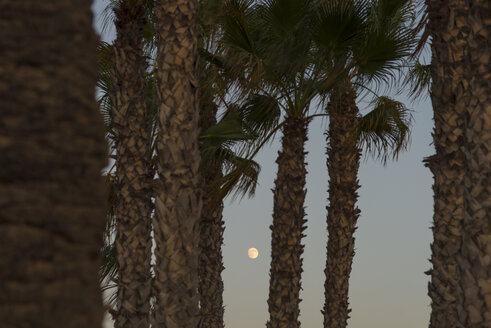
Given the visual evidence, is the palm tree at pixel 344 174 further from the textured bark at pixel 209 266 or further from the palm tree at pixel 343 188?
the textured bark at pixel 209 266

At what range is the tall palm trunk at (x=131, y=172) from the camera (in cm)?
1216

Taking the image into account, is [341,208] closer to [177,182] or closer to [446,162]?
[446,162]

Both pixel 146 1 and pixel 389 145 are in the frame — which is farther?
pixel 389 145

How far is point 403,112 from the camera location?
17812mm

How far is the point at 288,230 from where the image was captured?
14484 mm

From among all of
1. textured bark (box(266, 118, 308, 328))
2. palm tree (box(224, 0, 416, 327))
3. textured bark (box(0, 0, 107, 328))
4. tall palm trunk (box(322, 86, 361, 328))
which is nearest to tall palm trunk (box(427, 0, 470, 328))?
palm tree (box(224, 0, 416, 327))

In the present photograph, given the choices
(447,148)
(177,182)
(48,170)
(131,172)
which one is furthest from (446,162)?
Result: (48,170)

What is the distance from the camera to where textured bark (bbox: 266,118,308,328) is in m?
14.5

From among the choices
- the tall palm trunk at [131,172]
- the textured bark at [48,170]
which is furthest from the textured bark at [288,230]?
the textured bark at [48,170]

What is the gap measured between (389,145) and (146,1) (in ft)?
28.1

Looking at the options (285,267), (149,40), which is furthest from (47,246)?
(149,40)

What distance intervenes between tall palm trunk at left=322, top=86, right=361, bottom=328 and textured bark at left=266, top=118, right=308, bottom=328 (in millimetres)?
4331

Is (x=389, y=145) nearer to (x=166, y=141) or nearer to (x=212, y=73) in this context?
(x=212, y=73)

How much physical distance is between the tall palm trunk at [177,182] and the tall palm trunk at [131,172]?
10.4 feet
